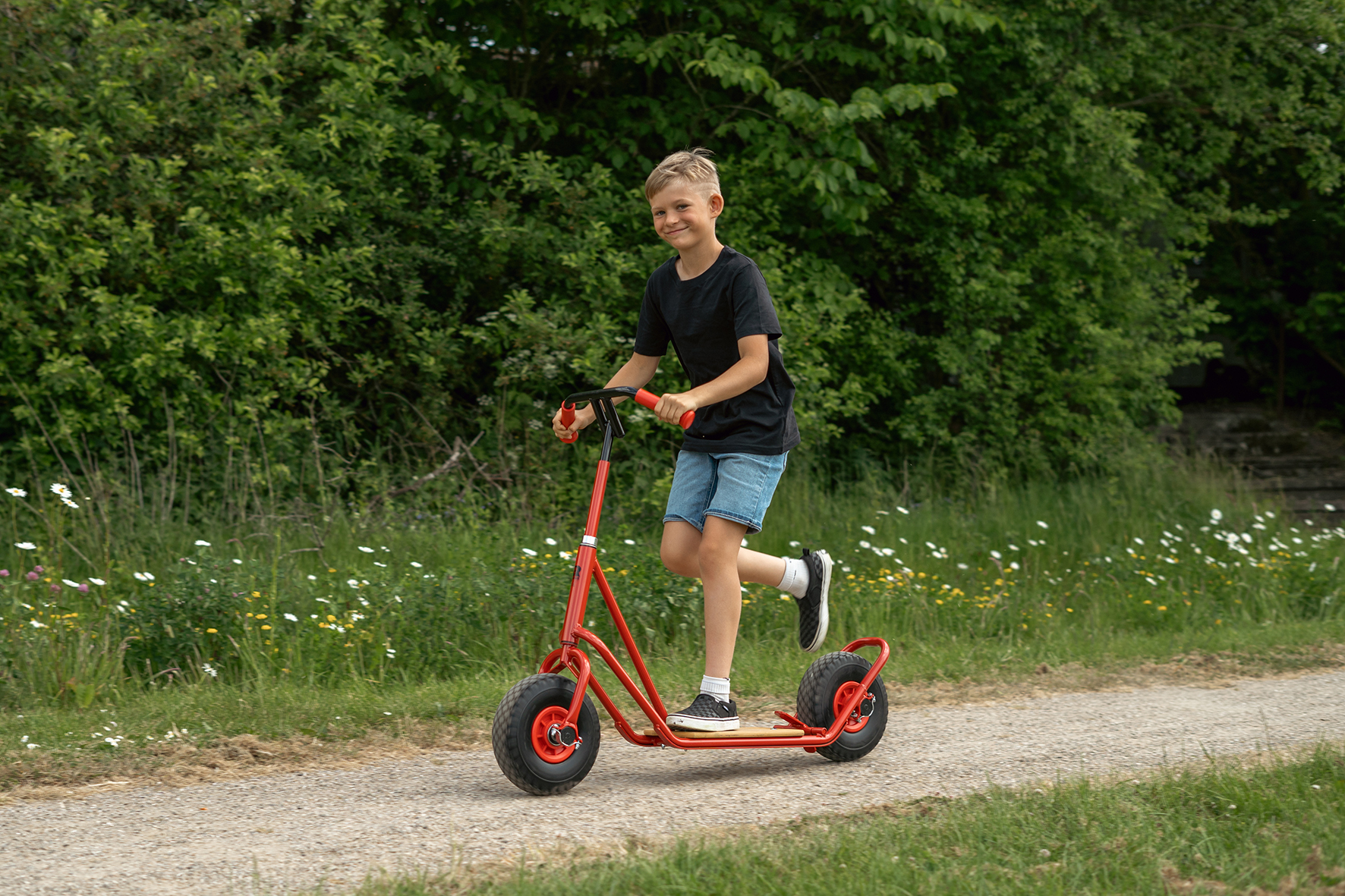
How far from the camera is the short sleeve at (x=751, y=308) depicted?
3.91 m

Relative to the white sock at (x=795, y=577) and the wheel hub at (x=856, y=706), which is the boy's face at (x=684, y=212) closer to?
the white sock at (x=795, y=577)

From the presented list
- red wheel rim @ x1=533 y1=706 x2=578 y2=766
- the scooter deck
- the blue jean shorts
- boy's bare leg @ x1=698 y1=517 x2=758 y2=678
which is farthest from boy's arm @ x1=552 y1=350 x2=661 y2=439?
the scooter deck

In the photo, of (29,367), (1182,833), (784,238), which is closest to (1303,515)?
(784,238)

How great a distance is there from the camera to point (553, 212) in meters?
9.05

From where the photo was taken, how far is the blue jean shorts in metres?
4.06

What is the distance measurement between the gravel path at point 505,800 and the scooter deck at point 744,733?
0.48ft

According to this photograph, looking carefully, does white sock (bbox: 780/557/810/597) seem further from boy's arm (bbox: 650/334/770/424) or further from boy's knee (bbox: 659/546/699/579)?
boy's arm (bbox: 650/334/770/424)

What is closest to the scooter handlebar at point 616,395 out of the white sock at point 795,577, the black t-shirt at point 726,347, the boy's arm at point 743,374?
the boy's arm at point 743,374

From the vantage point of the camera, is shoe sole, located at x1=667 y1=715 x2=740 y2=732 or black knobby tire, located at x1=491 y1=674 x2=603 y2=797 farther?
shoe sole, located at x1=667 y1=715 x2=740 y2=732

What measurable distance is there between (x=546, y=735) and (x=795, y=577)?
1.19 meters

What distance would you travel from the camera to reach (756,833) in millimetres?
3375

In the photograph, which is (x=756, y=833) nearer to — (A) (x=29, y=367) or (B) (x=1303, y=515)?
(A) (x=29, y=367)

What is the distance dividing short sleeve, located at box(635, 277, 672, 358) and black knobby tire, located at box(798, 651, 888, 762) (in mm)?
1275

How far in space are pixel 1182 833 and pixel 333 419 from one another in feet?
20.9
